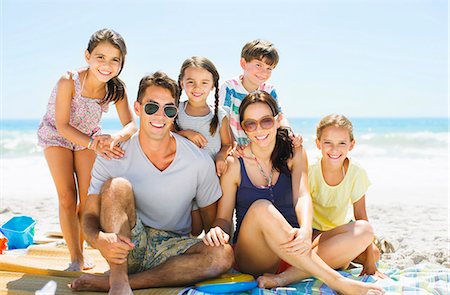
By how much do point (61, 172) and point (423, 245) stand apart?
4.55 m

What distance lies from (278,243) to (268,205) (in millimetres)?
281

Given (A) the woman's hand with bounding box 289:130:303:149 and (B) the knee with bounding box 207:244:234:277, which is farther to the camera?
(A) the woman's hand with bounding box 289:130:303:149

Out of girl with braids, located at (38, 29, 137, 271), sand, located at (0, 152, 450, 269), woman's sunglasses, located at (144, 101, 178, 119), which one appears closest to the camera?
woman's sunglasses, located at (144, 101, 178, 119)

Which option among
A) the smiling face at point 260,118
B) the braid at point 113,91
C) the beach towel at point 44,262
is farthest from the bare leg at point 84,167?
Result: the smiling face at point 260,118

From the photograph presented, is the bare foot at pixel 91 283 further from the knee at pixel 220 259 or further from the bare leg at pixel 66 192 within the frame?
the bare leg at pixel 66 192

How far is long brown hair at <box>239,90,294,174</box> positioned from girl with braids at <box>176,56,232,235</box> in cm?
45

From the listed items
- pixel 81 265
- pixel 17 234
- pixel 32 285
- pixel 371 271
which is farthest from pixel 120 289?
pixel 17 234

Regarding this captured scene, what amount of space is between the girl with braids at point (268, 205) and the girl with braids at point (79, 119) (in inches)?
41.7

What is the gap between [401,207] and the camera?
33.2 feet

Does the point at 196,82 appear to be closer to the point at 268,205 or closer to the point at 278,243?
the point at 268,205

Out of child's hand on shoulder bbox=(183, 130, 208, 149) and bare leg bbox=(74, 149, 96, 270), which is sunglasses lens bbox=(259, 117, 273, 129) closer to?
child's hand on shoulder bbox=(183, 130, 208, 149)

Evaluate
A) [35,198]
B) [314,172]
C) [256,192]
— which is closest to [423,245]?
[314,172]

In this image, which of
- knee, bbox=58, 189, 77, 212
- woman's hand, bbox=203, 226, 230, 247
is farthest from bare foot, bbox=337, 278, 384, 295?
knee, bbox=58, 189, 77, 212

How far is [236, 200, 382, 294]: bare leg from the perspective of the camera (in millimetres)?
3631
